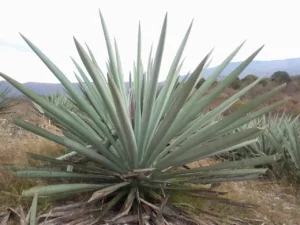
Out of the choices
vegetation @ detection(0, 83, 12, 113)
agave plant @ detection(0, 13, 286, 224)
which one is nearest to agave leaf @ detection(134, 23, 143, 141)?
agave plant @ detection(0, 13, 286, 224)

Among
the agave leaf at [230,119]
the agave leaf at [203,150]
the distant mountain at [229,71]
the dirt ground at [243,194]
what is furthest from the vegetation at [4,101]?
the agave leaf at [230,119]

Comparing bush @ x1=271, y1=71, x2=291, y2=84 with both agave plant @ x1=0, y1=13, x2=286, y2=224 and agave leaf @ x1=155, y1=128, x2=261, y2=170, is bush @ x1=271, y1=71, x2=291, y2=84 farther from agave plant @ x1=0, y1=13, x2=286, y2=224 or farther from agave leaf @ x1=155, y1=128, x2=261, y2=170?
agave leaf @ x1=155, y1=128, x2=261, y2=170

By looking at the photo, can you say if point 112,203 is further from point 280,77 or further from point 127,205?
point 280,77

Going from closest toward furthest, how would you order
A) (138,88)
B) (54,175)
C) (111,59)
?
(54,175) → (111,59) → (138,88)

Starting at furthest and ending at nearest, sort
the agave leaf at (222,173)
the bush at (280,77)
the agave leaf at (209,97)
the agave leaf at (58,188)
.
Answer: the bush at (280,77) → the agave leaf at (222,173) → the agave leaf at (209,97) → the agave leaf at (58,188)

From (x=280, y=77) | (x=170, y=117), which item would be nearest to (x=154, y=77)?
(x=170, y=117)

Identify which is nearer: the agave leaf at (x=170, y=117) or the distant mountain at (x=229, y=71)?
the agave leaf at (x=170, y=117)

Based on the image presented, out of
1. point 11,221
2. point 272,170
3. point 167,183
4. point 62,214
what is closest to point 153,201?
point 167,183

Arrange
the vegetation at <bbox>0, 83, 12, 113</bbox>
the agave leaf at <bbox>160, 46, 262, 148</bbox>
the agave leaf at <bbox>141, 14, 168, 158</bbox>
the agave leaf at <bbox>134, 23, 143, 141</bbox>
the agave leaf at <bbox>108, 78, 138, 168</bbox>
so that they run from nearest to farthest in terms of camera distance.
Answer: the agave leaf at <bbox>108, 78, 138, 168</bbox> < the agave leaf at <bbox>141, 14, 168, 158</bbox> < the agave leaf at <bbox>160, 46, 262, 148</bbox> < the agave leaf at <bbox>134, 23, 143, 141</bbox> < the vegetation at <bbox>0, 83, 12, 113</bbox>

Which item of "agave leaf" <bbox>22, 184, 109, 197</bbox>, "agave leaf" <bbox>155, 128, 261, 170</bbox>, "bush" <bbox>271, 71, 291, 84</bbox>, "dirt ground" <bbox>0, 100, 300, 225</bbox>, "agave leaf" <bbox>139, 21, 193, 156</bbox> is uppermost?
"agave leaf" <bbox>139, 21, 193, 156</bbox>

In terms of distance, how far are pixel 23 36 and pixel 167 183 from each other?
1224mm

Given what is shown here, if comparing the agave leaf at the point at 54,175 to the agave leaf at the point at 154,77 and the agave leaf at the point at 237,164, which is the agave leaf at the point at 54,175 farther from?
the agave leaf at the point at 154,77

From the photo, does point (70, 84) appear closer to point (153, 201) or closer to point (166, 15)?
point (166, 15)

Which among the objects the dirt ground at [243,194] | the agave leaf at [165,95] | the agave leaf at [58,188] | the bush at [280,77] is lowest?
the bush at [280,77]
